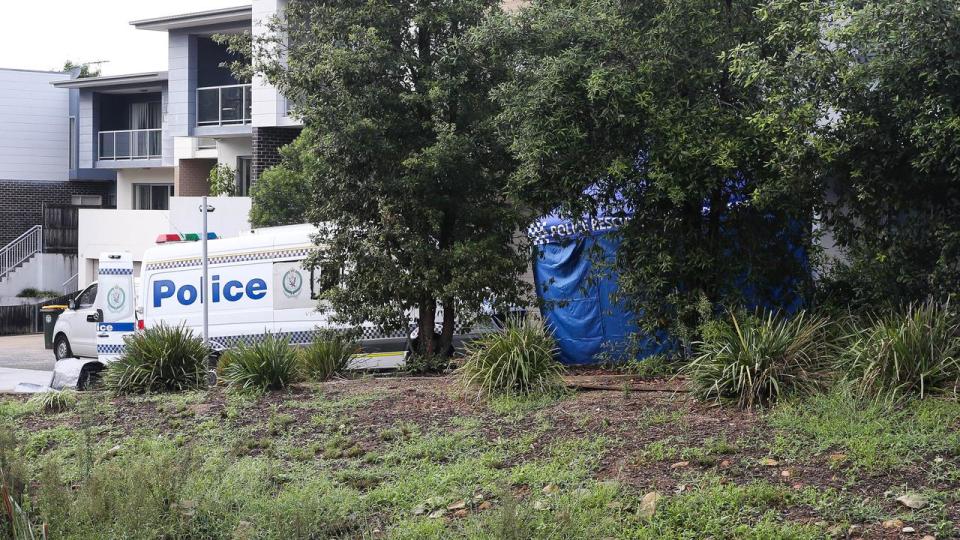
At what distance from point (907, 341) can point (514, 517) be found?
13.8 feet

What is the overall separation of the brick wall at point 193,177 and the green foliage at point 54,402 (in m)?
23.9

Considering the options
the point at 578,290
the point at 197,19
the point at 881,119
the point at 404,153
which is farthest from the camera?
the point at 197,19

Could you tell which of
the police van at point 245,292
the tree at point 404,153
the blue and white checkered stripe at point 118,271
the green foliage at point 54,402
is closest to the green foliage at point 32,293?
the blue and white checkered stripe at point 118,271

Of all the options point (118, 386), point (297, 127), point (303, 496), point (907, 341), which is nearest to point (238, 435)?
point (303, 496)

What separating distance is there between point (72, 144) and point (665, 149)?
3776 cm

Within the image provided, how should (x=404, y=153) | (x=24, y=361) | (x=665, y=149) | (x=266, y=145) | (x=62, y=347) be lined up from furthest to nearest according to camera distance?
(x=266, y=145), (x=24, y=361), (x=62, y=347), (x=404, y=153), (x=665, y=149)

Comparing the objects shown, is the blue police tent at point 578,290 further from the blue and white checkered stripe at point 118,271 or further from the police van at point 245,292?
the blue and white checkered stripe at point 118,271

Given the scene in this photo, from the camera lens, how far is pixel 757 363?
29.8 feet

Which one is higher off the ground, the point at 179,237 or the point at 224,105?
the point at 224,105

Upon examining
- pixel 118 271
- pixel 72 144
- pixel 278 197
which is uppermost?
pixel 72 144

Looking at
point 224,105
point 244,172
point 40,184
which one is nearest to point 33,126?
point 40,184

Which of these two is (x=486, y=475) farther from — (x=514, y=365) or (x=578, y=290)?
(x=578, y=290)

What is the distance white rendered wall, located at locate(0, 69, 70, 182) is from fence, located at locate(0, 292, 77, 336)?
764 centimetres

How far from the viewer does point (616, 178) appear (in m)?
11.2
